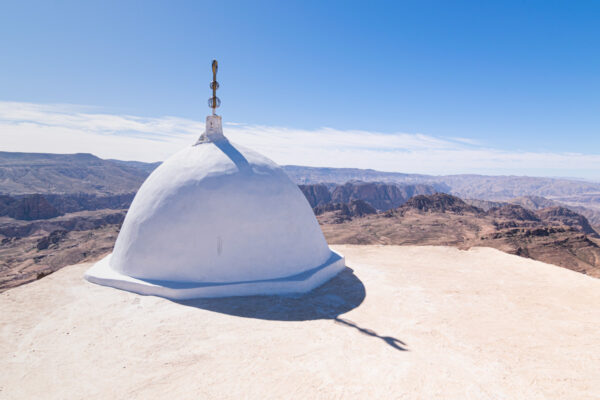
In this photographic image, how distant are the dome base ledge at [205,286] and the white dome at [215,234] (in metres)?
0.03

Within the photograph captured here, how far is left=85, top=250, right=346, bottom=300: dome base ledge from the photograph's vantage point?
877 cm

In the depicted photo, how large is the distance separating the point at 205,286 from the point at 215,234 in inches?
60.0

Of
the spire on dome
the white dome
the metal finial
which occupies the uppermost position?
the metal finial

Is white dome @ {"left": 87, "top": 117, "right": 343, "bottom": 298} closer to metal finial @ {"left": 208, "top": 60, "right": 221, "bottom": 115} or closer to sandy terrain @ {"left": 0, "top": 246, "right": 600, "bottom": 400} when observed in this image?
sandy terrain @ {"left": 0, "top": 246, "right": 600, "bottom": 400}

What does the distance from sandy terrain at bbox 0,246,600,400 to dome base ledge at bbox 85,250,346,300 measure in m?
0.27

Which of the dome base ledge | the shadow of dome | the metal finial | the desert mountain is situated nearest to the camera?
the shadow of dome

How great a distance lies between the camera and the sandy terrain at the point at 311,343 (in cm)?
535

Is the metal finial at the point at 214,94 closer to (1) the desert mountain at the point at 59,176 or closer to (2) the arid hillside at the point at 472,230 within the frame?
(2) the arid hillside at the point at 472,230

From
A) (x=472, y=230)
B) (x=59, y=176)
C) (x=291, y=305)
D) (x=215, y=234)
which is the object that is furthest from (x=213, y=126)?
(x=59, y=176)

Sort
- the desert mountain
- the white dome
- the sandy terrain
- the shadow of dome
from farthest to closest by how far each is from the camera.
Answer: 1. the desert mountain
2. the white dome
3. the shadow of dome
4. the sandy terrain

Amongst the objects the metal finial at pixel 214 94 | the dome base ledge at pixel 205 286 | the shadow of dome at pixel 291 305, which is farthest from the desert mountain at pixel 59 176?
the shadow of dome at pixel 291 305

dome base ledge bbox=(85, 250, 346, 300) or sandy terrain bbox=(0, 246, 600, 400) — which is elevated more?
dome base ledge bbox=(85, 250, 346, 300)

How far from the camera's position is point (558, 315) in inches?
345

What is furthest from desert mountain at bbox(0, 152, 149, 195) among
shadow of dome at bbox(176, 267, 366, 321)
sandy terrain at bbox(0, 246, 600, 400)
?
shadow of dome at bbox(176, 267, 366, 321)
